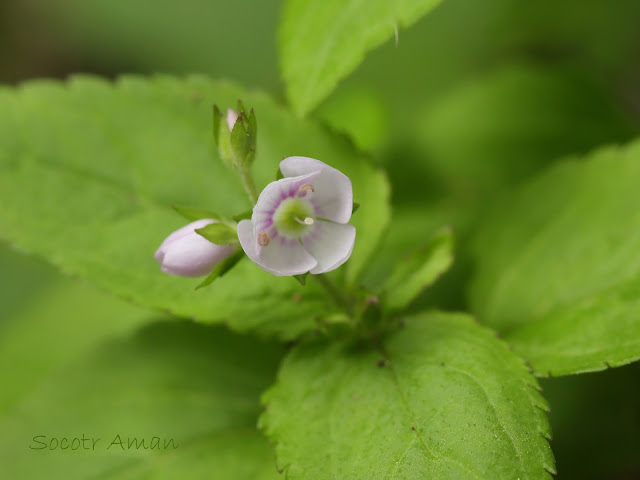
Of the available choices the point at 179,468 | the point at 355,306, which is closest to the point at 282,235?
the point at 355,306

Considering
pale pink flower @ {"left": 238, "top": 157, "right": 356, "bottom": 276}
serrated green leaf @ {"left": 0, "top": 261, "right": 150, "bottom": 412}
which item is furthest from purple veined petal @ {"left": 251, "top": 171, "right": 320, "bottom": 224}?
serrated green leaf @ {"left": 0, "top": 261, "right": 150, "bottom": 412}

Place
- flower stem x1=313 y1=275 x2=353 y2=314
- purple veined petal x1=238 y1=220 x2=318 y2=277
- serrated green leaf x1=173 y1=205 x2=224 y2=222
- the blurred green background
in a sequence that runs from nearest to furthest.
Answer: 1. purple veined petal x1=238 y1=220 x2=318 y2=277
2. serrated green leaf x1=173 y1=205 x2=224 y2=222
3. flower stem x1=313 y1=275 x2=353 y2=314
4. the blurred green background

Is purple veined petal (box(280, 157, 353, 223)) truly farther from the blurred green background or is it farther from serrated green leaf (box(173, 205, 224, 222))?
the blurred green background

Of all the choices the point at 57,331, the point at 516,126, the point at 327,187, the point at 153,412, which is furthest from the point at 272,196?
the point at 516,126

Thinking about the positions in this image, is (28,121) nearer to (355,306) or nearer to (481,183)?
(355,306)

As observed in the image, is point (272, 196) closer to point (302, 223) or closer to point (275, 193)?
point (275, 193)

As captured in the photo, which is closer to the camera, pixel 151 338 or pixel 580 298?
pixel 580 298
